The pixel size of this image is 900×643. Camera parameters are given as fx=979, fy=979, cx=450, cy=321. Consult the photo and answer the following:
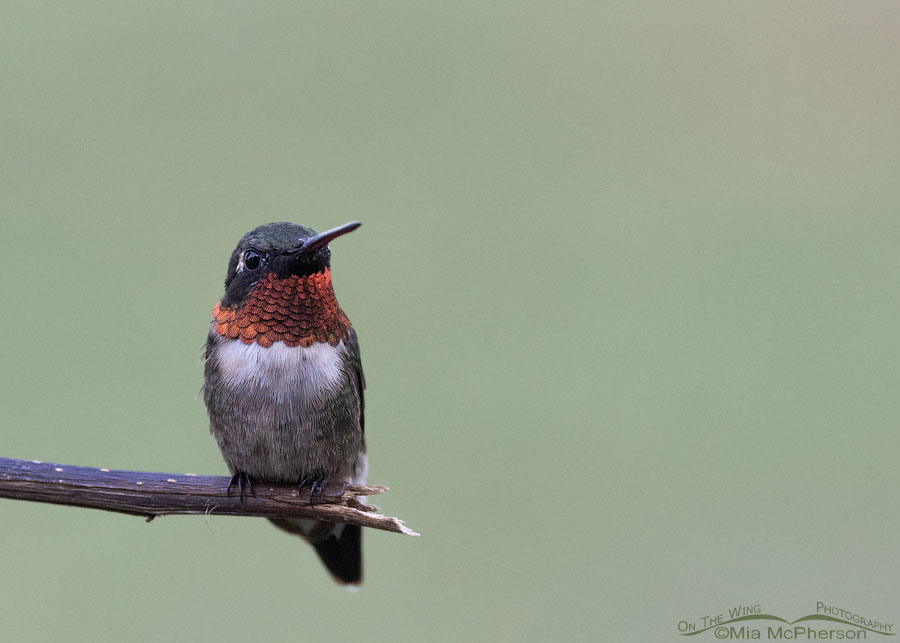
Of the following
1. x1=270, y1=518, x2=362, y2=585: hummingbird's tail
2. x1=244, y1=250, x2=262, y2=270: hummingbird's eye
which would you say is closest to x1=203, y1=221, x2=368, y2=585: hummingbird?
x1=244, y1=250, x2=262, y2=270: hummingbird's eye

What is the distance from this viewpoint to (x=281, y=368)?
2.39 metres

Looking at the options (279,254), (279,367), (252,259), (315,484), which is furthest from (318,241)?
(315,484)

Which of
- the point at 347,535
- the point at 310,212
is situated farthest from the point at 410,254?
the point at 347,535

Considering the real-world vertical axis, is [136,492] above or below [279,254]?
below

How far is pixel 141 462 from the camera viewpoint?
3.70 meters

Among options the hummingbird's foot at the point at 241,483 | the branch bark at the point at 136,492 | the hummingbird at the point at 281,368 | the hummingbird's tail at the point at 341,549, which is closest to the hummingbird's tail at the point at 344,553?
the hummingbird's tail at the point at 341,549

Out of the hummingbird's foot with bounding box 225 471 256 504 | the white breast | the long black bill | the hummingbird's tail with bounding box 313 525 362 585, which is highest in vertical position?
the long black bill

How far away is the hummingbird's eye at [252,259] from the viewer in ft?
7.38

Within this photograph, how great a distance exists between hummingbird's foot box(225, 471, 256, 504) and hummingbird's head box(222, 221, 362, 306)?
1.52ft

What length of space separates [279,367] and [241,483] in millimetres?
305

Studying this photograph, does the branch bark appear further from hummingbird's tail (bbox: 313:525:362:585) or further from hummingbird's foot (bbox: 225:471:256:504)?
hummingbird's tail (bbox: 313:525:362:585)

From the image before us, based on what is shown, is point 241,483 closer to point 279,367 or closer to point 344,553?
point 279,367

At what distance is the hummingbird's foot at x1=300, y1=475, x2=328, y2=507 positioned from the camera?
237 cm

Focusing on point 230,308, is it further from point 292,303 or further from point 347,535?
point 347,535
